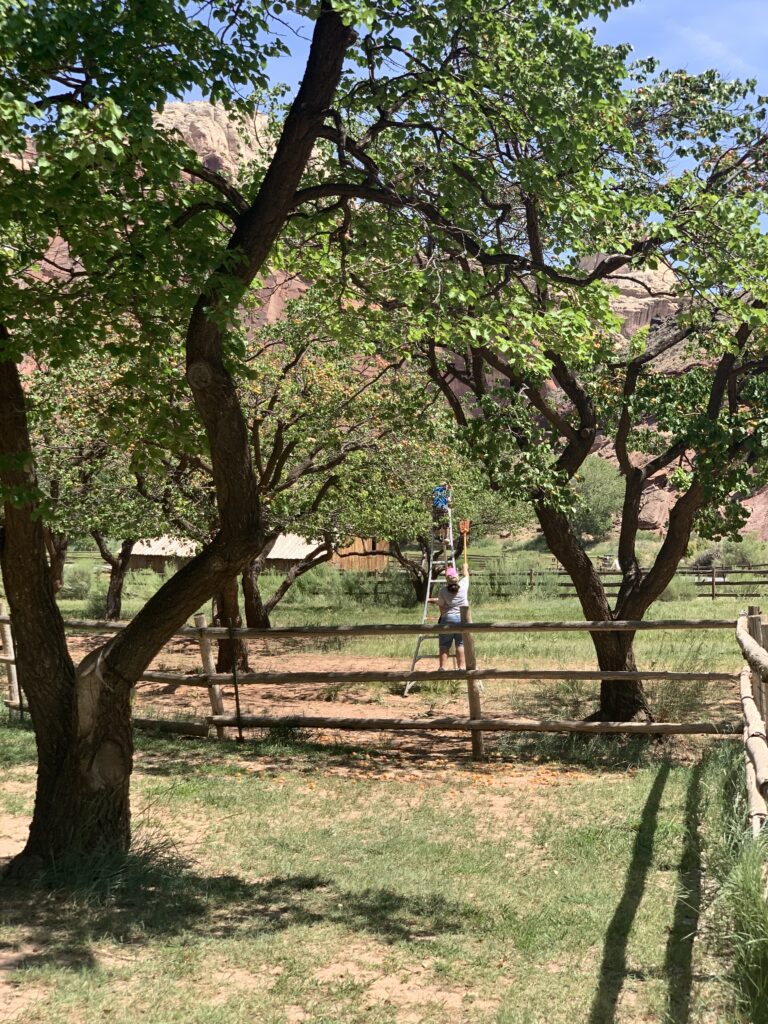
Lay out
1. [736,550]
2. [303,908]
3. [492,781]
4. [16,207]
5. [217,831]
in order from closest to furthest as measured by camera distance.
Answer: [16,207] → [303,908] → [217,831] → [492,781] → [736,550]

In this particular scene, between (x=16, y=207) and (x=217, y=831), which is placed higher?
(x=16, y=207)

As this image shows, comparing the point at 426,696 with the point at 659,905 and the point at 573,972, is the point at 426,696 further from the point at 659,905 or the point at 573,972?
the point at 573,972

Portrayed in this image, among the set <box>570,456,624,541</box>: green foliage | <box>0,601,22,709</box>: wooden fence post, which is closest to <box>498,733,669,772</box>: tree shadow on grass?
<box>0,601,22,709</box>: wooden fence post

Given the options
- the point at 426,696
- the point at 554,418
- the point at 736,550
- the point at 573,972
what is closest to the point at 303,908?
the point at 573,972

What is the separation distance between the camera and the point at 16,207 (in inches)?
208

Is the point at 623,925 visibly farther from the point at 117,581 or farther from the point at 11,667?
the point at 117,581

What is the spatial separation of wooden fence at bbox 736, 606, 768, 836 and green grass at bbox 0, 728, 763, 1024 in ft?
2.14

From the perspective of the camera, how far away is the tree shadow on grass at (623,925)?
4.25 metres

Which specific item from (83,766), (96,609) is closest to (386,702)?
(83,766)

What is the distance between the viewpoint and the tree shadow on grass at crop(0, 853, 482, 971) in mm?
4957

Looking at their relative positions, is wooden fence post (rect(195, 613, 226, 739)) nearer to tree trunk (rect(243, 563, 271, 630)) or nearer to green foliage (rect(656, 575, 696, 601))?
tree trunk (rect(243, 563, 271, 630))

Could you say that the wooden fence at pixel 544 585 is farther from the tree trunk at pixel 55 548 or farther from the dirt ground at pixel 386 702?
the dirt ground at pixel 386 702

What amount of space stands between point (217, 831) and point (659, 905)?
3.17 m

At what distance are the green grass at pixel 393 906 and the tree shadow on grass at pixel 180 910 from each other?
2 centimetres
